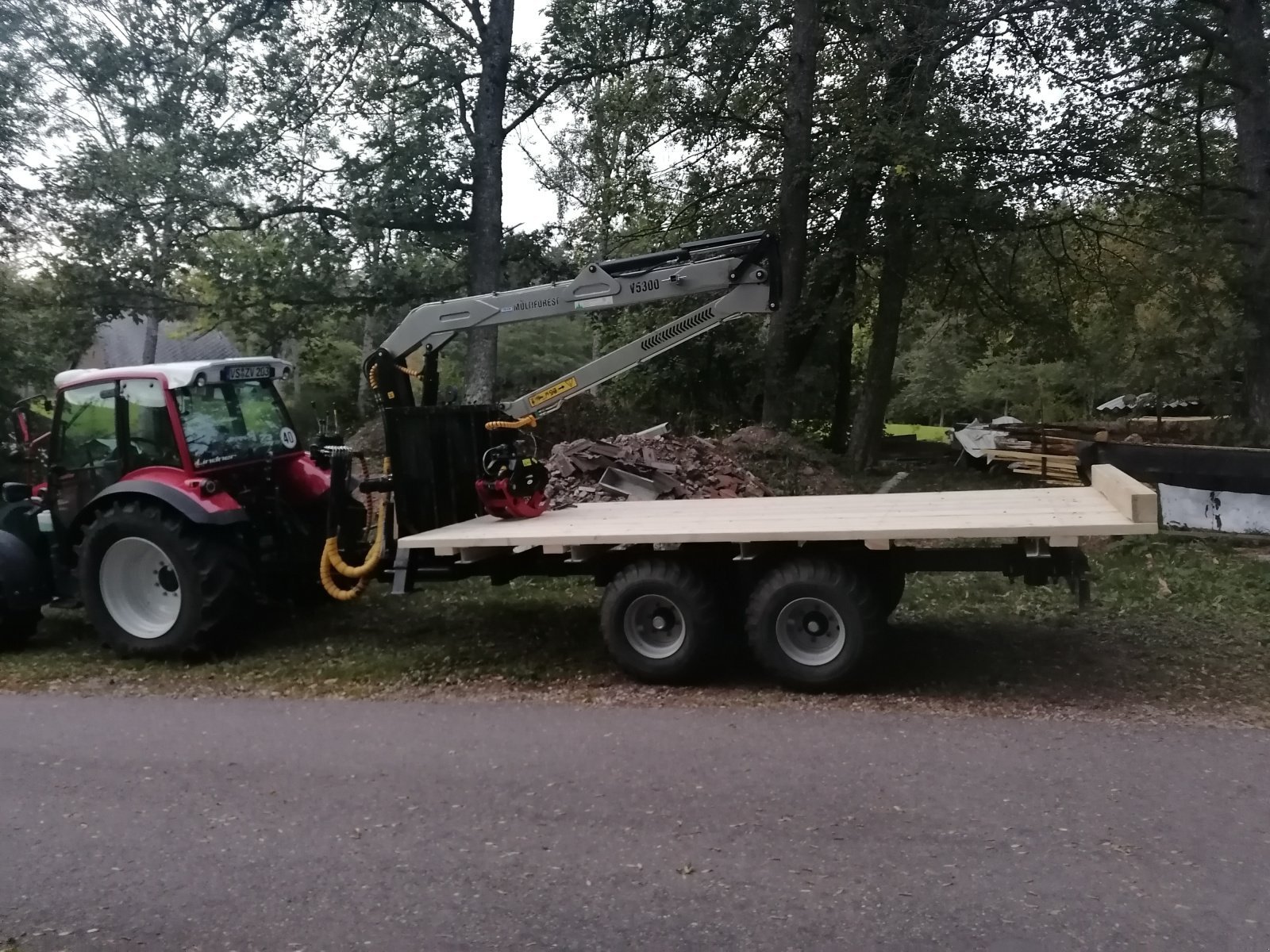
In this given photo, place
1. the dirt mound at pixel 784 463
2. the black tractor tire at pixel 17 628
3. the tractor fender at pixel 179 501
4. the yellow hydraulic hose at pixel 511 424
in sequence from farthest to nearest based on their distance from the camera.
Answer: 1. the dirt mound at pixel 784 463
2. the black tractor tire at pixel 17 628
3. the yellow hydraulic hose at pixel 511 424
4. the tractor fender at pixel 179 501

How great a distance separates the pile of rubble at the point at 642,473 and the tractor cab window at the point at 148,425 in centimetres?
387

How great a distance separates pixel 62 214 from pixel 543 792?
16.3 m

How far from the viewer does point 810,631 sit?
684 centimetres

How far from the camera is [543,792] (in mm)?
5270

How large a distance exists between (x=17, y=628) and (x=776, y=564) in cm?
634

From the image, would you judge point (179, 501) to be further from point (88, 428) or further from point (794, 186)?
point (794, 186)

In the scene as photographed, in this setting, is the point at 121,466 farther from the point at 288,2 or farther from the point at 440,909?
the point at 288,2

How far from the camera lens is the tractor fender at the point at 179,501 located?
7980 mm

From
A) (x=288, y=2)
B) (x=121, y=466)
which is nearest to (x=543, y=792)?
(x=121, y=466)

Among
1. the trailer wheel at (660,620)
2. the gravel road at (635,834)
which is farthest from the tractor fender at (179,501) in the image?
the trailer wheel at (660,620)

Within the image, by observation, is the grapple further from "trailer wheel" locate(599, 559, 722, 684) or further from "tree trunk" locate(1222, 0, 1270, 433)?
"tree trunk" locate(1222, 0, 1270, 433)

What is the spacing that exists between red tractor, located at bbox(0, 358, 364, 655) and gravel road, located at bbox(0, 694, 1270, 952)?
1.69 metres

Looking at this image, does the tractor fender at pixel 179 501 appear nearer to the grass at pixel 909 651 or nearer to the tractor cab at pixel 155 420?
the tractor cab at pixel 155 420

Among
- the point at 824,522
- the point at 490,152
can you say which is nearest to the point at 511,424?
the point at 824,522
